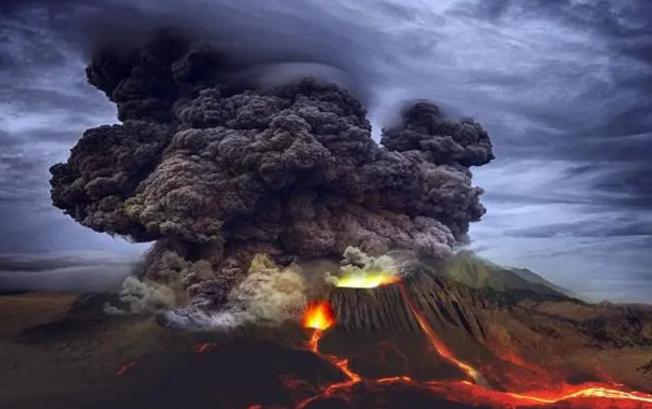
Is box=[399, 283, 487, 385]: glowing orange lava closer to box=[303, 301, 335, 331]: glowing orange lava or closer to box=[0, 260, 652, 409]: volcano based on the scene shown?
box=[0, 260, 652, 409]: volcano

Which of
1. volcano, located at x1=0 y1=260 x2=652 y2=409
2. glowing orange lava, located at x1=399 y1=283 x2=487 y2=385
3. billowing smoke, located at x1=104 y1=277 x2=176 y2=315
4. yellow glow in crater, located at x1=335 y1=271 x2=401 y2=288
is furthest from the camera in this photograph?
yellow glow in crater, located at x1=335 y1=271 x2=401 y2=288

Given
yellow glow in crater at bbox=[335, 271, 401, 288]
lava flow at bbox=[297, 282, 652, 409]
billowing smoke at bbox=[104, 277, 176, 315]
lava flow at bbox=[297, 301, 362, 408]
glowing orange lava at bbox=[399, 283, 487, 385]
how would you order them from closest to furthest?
lava flow at bbox=[297, 282, 652, 409] → billowing smoke at bbox=[104, 277, 176, 315] → lava flow at bbox=[297, 301, 362, 408] → glowing orange lava at bbox=[399, 283, 487, 385] → yellow glow in crater at bbox=[335, 271, 401, 288]

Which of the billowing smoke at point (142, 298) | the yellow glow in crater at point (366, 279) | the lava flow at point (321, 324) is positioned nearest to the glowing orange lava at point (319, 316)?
the lava flow at point (321, 324)

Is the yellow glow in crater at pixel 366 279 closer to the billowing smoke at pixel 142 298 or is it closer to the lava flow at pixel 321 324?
the lava flow at pixel 321 324

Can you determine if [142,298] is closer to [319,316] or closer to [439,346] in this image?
[319,316]

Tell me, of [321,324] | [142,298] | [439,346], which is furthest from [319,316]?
[142,298]

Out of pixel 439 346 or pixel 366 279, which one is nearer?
pixel 439 346

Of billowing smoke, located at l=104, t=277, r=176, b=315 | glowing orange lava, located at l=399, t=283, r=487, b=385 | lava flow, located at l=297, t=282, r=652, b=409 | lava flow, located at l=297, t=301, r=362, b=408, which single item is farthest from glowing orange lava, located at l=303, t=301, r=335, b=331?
billowing smoke, located at l=104, t=277, r=176, b=315
